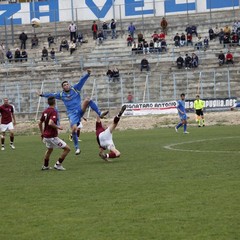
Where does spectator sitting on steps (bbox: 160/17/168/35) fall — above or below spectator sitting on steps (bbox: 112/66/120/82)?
above

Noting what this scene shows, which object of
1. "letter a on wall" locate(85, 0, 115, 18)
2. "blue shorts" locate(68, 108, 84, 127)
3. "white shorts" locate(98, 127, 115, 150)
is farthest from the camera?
"letter a on wall" locate(85, 0, 115, 18)

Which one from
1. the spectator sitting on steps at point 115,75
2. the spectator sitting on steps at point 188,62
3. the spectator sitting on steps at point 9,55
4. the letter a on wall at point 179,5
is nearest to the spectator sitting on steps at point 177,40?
the spectator sitting on steps at point 188,62

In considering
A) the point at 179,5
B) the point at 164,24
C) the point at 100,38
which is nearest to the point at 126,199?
the point at 164,24

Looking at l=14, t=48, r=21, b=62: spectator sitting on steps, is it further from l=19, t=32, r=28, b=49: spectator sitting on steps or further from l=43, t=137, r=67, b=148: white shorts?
l=43, t=137, r=67, b=148: white shorts

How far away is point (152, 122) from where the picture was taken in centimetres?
5469

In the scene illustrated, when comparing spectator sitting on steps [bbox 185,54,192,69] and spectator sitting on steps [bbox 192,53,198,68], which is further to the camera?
spectator sitting on steps [bbox 192,53,198,68]

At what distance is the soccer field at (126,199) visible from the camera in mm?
13024

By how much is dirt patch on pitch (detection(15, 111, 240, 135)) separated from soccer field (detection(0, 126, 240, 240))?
2584cm

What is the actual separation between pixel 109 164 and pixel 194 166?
3020 millimetres

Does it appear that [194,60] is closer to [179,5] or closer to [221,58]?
[221,58]

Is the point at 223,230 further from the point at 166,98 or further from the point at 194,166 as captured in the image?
the point at 166,98

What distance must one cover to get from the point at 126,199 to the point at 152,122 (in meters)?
38.5

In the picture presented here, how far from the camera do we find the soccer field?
513 inches

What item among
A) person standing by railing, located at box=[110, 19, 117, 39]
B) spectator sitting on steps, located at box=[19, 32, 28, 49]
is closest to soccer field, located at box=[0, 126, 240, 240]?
person standing by railing, located at box=[110, 19, 117, 39]
